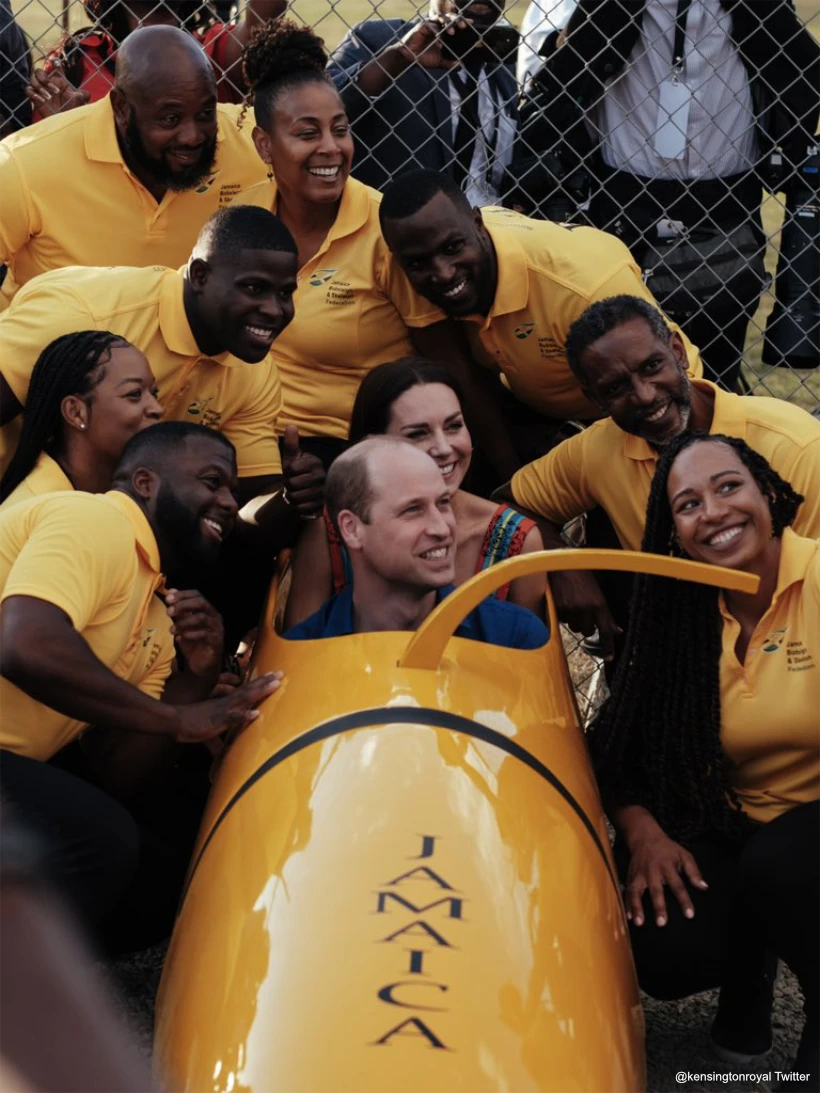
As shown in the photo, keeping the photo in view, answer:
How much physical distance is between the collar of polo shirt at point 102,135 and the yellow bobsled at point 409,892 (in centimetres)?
198

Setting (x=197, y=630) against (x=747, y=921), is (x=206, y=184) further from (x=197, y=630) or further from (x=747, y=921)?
(x=747, y=921)

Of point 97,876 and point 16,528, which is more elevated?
point 16,528

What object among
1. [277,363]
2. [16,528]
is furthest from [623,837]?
[277,363]

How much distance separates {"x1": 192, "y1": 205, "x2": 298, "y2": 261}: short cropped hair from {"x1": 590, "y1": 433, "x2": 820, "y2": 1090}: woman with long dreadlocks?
1.25 m

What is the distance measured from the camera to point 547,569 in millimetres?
3078

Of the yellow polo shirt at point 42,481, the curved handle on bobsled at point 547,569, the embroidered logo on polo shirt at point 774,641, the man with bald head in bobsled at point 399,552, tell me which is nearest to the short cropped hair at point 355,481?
the man with bald head in bobsled at point 399,552

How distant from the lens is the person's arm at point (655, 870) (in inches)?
136

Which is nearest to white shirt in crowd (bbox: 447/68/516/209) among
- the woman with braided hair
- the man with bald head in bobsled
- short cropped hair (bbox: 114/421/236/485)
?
the woman with braided hair

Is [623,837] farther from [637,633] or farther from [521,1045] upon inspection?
[521,1045]

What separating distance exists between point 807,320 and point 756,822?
9.39 ft

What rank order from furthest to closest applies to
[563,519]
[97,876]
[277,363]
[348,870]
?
[277,363] → [563,519] → [97,876] → [348,870]

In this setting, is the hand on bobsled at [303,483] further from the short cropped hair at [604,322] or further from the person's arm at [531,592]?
the short cropped hair at [604,322]

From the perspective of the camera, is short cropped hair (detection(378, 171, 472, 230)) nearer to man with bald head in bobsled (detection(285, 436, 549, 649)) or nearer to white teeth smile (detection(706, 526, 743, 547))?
man with bald head in bobsled (detection(285, 436, 549, 649))

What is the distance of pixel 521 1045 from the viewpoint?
2.52m
